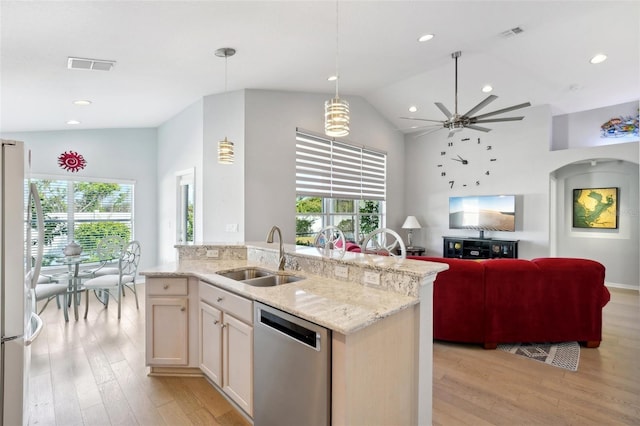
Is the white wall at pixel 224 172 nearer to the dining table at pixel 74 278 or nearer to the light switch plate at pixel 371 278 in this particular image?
the dining table at pixel 74 278

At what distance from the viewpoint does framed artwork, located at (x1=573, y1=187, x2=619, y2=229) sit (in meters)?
5.91

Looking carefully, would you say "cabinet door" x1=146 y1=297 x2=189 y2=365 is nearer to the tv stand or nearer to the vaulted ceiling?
the vaulted ceiling

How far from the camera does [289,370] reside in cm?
178

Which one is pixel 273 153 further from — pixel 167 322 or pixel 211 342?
pixel 211 342

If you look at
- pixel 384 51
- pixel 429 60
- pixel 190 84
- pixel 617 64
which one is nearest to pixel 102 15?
pixel 190 84

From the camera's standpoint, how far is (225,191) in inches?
183

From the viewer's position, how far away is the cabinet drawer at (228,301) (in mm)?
2115

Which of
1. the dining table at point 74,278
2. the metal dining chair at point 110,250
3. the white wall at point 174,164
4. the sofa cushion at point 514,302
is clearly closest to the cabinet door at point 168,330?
the white wall at point 174,164

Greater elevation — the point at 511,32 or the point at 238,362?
the point at 511,32

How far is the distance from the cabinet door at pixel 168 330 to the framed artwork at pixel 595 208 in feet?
23.3

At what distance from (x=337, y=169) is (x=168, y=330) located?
3977 mm

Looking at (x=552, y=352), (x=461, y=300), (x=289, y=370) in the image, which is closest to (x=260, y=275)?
(x=289, y=370)

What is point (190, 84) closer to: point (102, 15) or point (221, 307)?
point (102, 15)

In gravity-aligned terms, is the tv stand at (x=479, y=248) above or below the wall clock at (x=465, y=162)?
below
